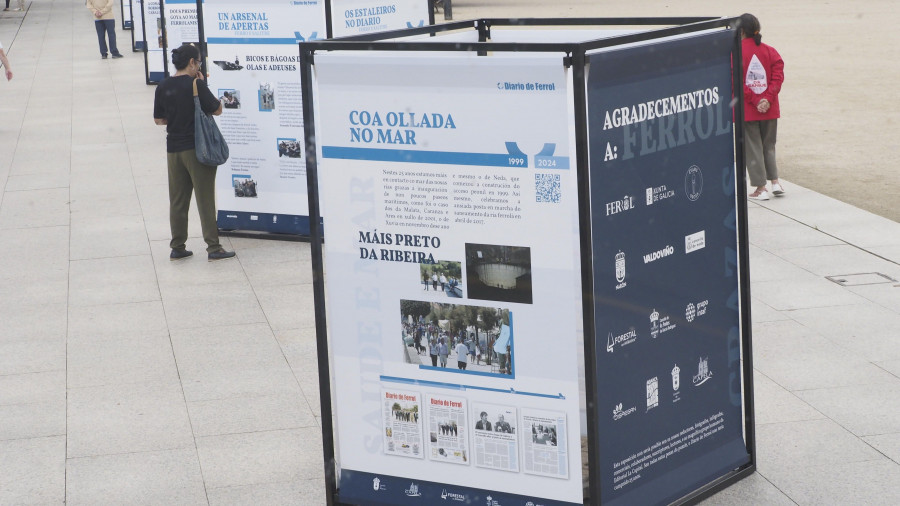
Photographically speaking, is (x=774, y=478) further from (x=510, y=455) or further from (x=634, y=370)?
(x=510, y=455)

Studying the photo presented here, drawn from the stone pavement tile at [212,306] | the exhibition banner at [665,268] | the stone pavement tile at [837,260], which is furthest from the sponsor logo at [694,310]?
the stone pavement tile at [837,260]

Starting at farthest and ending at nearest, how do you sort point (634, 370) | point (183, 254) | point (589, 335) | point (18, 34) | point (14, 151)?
point (18, 34) < point (14, 151) < point (183, 254) < point (634, 370) < point (589, 335)

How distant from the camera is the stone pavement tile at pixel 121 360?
741 cm

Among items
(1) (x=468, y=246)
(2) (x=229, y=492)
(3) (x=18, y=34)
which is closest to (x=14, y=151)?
(2) (x=229, y=492)

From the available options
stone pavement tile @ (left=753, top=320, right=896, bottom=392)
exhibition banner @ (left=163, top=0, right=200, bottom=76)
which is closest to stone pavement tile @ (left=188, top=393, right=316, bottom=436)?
stone pavement tile @ (left=753, top=320, right=896, bottom=392)

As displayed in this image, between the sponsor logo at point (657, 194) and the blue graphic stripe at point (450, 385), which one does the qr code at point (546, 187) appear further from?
the blue graphic stripe at point (450, 385)

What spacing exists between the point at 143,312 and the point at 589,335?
17.0ft

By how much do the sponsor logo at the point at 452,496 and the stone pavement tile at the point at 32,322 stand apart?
13.4 ft

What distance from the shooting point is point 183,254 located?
10555 millimetres

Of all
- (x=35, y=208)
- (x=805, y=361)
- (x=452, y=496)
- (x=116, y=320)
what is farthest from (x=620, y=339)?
(x=35, y=208)

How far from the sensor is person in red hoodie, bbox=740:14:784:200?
1128 centimetres

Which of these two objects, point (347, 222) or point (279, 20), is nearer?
point (347, 222)

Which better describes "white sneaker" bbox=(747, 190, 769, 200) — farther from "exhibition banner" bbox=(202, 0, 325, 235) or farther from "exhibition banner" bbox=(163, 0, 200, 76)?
"exhibition banner" bbox=(163, 0, 200, 76)

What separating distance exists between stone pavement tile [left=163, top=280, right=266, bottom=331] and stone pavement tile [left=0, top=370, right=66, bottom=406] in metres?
1.16
